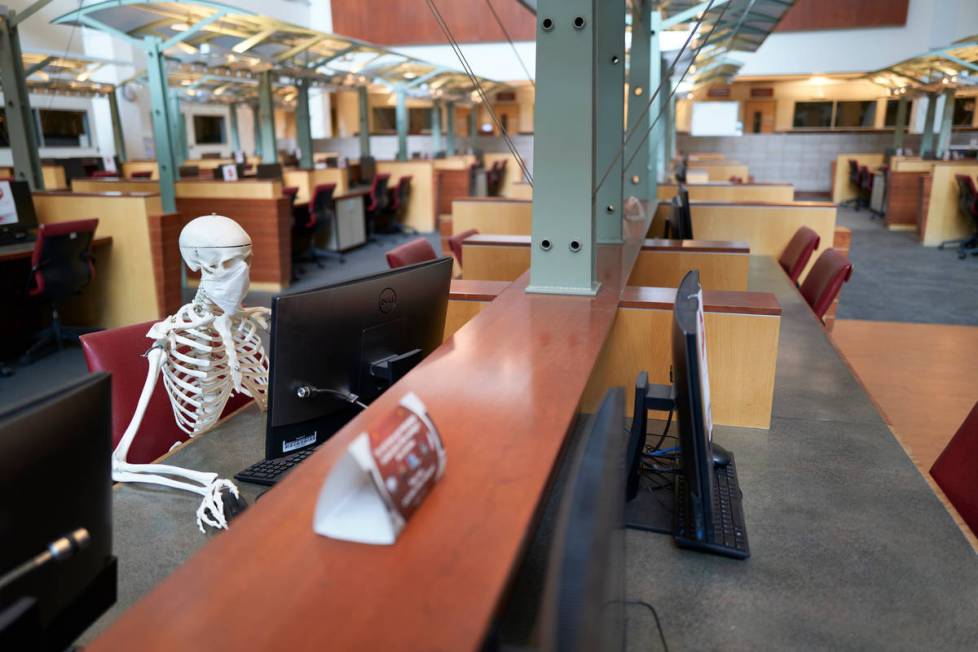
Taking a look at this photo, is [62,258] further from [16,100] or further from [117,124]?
[117,124]

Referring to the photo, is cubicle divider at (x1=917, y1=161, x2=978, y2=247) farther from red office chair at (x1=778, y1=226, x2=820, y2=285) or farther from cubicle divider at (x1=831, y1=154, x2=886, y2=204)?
red office chair at (x1=778, y1=226, x2=820, y2=285)

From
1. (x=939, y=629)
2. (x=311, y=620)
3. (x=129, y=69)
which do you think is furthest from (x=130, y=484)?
(x=129, y=69)

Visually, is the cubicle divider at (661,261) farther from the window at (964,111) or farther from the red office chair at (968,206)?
Result: the window at (964,111)

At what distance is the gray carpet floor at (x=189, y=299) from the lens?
433cm

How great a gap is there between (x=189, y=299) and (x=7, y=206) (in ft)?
5.97

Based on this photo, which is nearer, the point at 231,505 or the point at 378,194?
the point at 231,505

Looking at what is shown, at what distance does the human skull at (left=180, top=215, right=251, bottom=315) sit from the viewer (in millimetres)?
1727

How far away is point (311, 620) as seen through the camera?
29.7 inches

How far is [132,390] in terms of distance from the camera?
6.53ft

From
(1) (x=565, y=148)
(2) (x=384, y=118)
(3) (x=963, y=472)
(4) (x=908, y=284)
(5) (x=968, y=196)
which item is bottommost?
(4) (x=908, y=284)

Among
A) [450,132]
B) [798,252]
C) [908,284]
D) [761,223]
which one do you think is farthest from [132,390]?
[450,132]

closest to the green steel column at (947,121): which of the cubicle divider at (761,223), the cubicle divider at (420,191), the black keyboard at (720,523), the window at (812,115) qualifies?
the window at (812,115)

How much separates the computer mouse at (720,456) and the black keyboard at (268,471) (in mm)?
946

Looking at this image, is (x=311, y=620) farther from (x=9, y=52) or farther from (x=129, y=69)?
(x=129, y=69)
